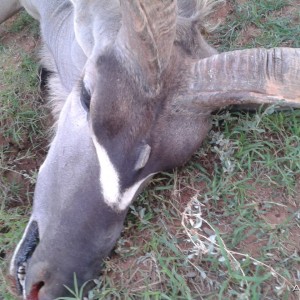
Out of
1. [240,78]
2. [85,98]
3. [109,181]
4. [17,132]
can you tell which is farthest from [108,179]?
[17,132]

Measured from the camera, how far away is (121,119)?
2.92 m

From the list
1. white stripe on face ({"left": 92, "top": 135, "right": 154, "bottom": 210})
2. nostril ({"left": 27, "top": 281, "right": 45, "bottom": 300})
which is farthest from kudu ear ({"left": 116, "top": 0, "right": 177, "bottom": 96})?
nostril ({"left": 27, "top": 281, "right": 45, "bottom": 300})

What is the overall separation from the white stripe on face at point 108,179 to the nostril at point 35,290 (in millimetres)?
534

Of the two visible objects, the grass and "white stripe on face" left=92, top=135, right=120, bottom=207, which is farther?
the grass

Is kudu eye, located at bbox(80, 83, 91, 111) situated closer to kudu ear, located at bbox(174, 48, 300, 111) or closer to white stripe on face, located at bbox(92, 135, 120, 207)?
white stripe on face, located at bbox(92, 135, 120, 207)

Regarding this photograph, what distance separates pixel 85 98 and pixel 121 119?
36cm

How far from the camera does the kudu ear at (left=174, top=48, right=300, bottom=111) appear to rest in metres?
3.16

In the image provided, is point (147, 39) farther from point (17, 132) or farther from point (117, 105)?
point (17, 132)

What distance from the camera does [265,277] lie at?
2.90 metres

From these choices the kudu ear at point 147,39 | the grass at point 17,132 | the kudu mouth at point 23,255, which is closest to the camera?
the kudu ear at point 147,39

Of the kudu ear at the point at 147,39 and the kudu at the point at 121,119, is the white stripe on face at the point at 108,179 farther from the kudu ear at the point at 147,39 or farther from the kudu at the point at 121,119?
the kudu ear at the point at 147,39

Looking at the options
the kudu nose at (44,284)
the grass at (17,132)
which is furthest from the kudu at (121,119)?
the grass at (17,132)

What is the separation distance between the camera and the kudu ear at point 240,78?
3.16m

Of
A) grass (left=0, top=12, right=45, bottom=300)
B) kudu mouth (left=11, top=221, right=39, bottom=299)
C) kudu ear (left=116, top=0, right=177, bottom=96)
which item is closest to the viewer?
kudu ear (left=116, top=0, right=177, bottom=96)
